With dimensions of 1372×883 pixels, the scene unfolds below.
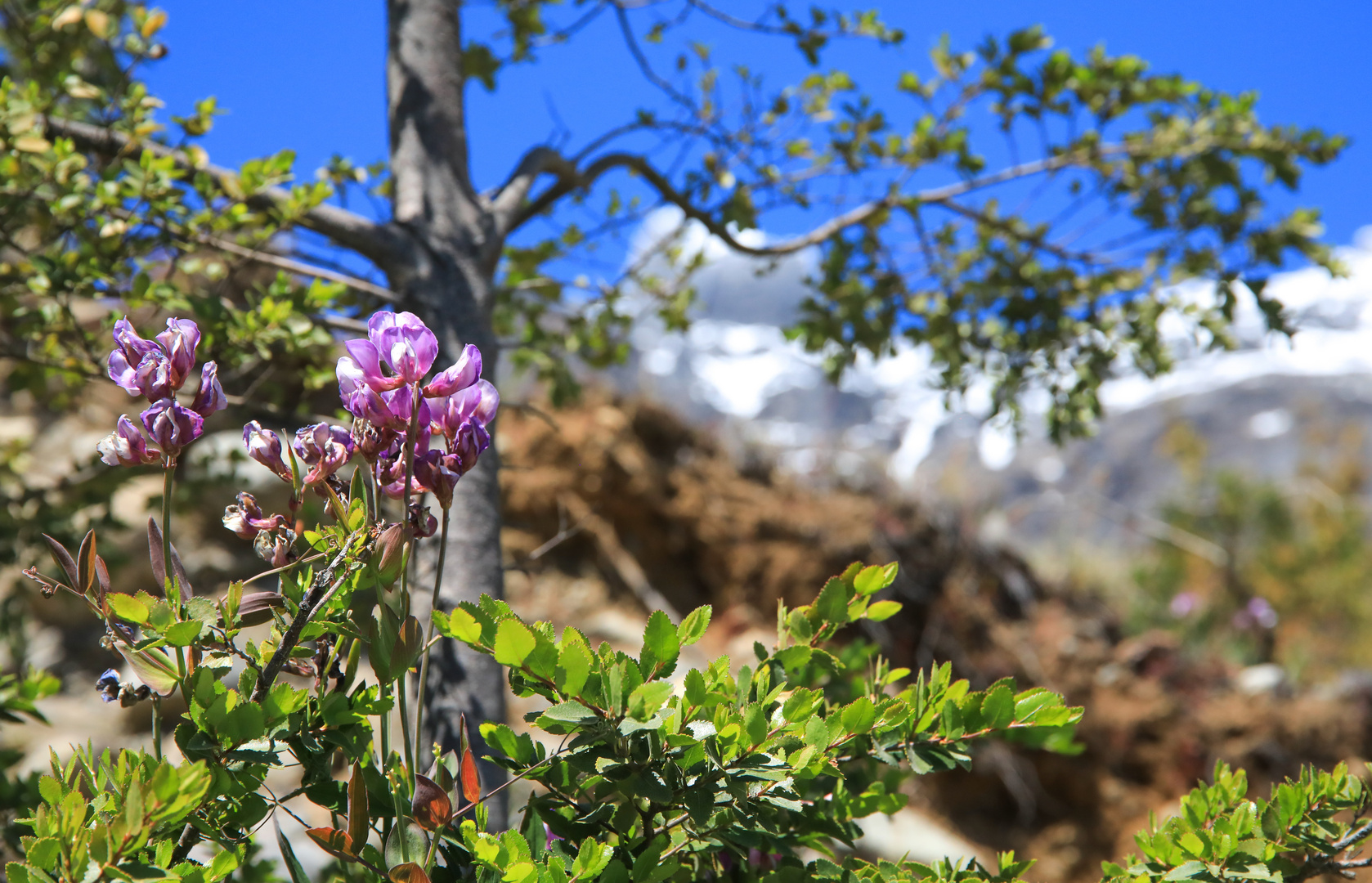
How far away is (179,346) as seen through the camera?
1.01m

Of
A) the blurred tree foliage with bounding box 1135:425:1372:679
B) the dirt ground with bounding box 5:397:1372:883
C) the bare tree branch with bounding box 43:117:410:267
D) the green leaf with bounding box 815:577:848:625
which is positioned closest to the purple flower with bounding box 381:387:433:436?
the green leaf with bounding box 815:577:848:625

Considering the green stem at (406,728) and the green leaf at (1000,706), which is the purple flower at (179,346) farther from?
the green leaf at (1000,706)

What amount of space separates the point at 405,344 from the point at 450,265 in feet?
3.62

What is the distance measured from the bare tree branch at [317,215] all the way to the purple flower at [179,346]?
0.97 metres

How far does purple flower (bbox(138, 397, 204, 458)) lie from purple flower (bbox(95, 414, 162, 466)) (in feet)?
0.05

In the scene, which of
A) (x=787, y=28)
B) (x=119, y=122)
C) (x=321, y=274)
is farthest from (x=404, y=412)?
(x=787, y=28)

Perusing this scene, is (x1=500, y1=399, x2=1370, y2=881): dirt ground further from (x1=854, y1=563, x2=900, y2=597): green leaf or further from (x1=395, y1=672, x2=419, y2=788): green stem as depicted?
(x1=395, y1=672, x2=419, y2=788): green stem

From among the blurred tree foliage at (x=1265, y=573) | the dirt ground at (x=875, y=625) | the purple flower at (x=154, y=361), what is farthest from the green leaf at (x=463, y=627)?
the blurred tree foliage at (x=1265, y=573)

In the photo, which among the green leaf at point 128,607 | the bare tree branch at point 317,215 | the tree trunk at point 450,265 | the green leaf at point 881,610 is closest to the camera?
the green leaf at point 128,607

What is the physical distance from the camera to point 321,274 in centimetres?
191

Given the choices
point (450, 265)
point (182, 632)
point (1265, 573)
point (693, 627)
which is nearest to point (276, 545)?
point (182, 632)

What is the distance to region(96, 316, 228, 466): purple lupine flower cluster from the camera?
3.19 ft

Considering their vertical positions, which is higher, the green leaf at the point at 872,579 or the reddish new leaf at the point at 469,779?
the green leaf at the point at 872,579

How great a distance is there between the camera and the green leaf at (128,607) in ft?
2.80
